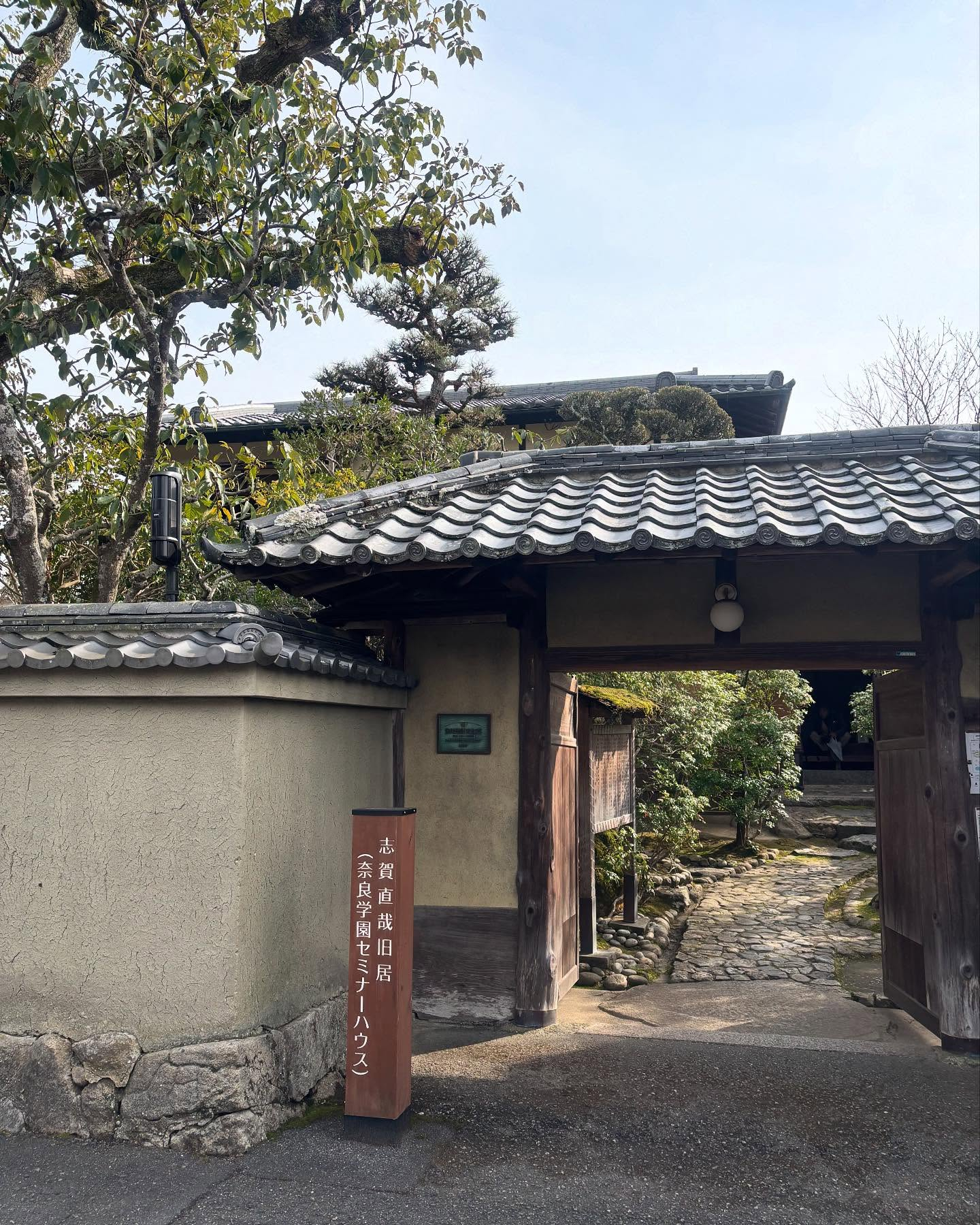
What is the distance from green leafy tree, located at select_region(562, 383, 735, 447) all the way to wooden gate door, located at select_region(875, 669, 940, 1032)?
7231 millimetres

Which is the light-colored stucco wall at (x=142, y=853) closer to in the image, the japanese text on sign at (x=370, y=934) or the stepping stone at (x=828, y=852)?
the japanese text on sign at (x=370, y=934)

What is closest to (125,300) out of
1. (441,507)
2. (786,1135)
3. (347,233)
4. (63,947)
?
(347,233)

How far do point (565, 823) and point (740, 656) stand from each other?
7.62ft

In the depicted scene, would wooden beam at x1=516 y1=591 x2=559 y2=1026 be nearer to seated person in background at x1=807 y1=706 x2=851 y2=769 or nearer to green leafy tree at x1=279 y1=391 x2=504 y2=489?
green leafy tree at x1=279 y1=391 x2=504 y2=489

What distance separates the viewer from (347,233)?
7.38 m

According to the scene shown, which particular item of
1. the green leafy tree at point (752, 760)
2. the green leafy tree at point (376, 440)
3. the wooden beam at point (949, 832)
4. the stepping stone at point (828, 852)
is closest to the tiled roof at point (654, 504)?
the wooden beam at point (949, 832)

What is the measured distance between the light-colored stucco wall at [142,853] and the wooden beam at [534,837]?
7.25ft

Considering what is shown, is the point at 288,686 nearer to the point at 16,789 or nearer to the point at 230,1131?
the point at 16,789

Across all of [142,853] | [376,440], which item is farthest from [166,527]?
[376,440]

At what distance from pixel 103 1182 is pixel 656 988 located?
6073 mm

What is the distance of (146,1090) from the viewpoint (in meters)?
4.96

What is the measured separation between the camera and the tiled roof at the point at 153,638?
198 inches

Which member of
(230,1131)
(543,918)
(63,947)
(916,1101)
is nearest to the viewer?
(230,1131)

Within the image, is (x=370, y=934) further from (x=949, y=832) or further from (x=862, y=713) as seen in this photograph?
(x=862, y=713)
